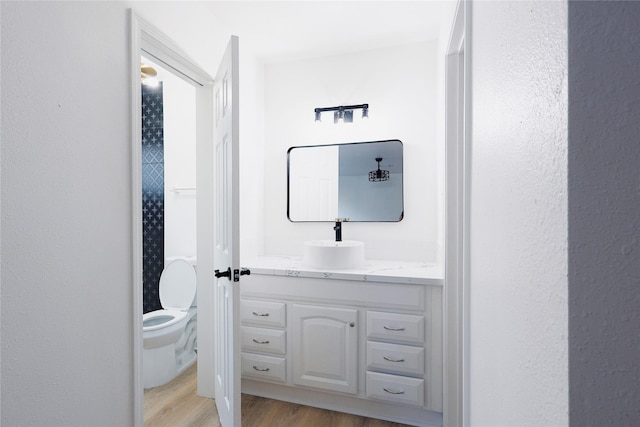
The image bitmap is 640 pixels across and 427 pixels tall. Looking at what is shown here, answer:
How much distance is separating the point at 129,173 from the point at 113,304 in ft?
1.72

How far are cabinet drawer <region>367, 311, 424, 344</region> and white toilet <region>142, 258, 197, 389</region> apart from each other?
1329mm

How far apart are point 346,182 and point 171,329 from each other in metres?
1.57

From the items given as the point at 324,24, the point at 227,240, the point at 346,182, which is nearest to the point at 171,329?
the point at 227,240

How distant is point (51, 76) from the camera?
1.04 metres

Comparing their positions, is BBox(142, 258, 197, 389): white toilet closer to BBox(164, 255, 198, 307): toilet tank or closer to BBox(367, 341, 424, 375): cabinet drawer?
BBox(164, 255, 198, 307): toilet tank

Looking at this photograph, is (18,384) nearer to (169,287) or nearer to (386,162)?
(169,287)

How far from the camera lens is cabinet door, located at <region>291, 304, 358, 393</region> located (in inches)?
73.6

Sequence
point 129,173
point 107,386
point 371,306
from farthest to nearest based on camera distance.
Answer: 1. point 371,306
2. point 129,173
3. point 107,386

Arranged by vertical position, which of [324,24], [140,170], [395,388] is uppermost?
[324,24]

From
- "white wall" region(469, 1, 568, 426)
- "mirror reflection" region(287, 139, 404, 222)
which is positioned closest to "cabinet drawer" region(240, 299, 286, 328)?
"mirror reflection" region(287, 139, 404, 222)

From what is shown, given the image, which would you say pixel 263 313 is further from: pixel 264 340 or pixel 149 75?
pixel 149 75

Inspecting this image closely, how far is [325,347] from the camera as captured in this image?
1915 millimetres

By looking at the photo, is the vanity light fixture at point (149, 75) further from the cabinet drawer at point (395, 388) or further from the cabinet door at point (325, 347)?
the cabinet drawer at point (395, 388)

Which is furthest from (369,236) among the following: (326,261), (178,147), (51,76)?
(51,76)
